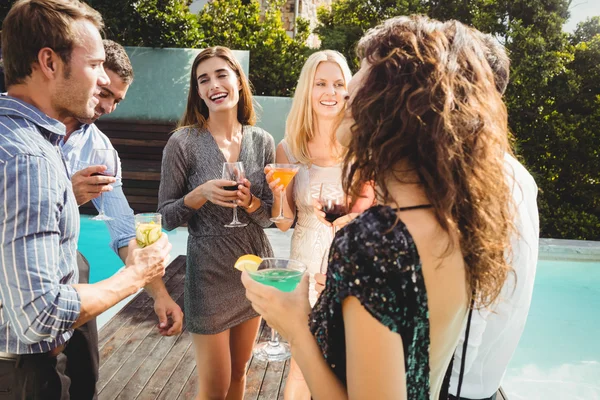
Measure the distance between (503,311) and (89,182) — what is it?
5.63 feet

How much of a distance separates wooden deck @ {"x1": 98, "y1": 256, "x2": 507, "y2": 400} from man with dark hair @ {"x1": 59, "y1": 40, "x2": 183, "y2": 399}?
3.98 feet

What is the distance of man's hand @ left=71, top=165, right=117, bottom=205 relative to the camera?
7.18ft

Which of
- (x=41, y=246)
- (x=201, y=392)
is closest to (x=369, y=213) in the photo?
(x=41, y=246)

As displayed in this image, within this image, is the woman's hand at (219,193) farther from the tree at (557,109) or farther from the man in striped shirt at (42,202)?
the tree at (557,109)

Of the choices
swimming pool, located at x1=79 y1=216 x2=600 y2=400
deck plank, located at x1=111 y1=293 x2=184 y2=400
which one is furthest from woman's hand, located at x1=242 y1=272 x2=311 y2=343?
swimming pool, located at x1=79 y1=216 x2=600 y2=400

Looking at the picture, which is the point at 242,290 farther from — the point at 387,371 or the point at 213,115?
the point at 387,371

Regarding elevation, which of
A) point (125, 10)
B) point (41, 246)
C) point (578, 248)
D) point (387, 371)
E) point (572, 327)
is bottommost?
point (572, 327)

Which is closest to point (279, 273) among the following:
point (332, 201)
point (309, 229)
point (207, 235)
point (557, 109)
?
point (332, 201)

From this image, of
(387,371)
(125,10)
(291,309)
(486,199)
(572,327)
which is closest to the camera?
(387,371)

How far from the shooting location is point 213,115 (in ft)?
9.34

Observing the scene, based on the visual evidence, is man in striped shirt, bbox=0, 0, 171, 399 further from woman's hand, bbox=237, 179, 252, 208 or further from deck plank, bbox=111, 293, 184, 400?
deck plank, bbox=111, 293, 184, 400

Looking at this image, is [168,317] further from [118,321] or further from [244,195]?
[118,321]

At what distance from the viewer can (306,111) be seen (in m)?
3.09

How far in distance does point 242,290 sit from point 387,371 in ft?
5.58
